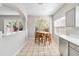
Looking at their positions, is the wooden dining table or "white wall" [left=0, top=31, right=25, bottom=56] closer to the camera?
"white wall" [left=0, top=31, right=25, bottom=56]

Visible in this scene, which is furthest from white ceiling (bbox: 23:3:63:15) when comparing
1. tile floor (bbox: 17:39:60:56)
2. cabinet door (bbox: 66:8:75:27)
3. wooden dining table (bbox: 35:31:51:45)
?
cabinet door (bbox: 66:8:75:27)

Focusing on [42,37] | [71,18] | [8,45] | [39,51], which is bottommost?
[39,51]

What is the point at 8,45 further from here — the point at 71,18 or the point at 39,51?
the point at 39,51

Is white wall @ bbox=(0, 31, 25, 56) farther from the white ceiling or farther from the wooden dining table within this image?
the wooden dining table

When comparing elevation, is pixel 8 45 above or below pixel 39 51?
above

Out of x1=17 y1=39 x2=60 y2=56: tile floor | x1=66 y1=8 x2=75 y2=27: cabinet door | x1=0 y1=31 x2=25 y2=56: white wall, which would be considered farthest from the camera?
x1=17 y1=39 x2=60 y2=56: tile floor

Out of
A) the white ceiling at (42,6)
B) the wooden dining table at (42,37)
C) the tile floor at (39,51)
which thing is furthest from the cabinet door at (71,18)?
the wooden dining table at (42,37)

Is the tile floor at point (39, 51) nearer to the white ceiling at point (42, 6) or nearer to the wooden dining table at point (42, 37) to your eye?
the wooden dining table at point (42, 37)

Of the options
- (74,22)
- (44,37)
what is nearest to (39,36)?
(44,37)

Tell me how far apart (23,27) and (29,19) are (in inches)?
87.5

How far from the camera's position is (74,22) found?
2.74 meters

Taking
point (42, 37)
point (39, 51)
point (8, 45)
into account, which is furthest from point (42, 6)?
point (8, 45)

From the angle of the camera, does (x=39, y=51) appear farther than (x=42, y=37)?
No

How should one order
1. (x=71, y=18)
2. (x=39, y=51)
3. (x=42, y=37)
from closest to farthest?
(x=71, y=18) → (x=39, y=51) → (x=42, y=37)
